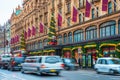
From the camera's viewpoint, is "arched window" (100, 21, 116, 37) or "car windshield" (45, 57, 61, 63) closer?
"car windshield" (45, 57, 61, 63)

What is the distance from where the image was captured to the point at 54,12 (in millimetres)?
70000

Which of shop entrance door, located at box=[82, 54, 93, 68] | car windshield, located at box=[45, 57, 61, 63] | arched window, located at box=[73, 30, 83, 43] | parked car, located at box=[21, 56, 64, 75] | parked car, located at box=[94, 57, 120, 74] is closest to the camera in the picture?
parked car, located at box=[21, 56, 64, 75]

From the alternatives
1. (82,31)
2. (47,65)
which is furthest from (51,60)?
(82,31)

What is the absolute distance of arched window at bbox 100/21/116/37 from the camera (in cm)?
4562

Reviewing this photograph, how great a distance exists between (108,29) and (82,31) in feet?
30.2

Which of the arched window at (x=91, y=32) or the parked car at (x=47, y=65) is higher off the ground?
the arched window at (x=91, y=32)

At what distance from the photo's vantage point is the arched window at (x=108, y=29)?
1796 inches

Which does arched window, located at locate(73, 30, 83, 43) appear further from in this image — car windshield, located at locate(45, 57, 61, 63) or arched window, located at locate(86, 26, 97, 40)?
car windshield, located at locate(45, 57, 61, 63)

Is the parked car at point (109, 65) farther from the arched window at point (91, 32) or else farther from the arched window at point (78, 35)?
the arched window at point (78, 35)

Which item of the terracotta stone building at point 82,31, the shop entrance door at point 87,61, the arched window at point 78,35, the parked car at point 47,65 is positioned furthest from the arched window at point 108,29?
the parked car at point 47,65

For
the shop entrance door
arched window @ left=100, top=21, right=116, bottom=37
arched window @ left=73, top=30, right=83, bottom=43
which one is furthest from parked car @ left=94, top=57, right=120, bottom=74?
arched window @ left=73, top=30, right=83, bottom=43

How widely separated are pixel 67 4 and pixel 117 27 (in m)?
20.0

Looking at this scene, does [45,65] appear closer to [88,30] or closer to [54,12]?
[88,30]

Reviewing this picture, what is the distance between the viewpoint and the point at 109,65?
32.5 m
